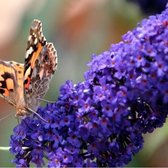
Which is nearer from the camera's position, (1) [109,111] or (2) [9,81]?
(1) [109,111]

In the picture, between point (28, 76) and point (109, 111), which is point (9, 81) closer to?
point (28, 76)

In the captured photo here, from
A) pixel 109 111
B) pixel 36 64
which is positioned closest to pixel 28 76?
pixel 36 64

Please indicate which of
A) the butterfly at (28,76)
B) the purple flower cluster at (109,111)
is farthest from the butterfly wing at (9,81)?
the purple flower cluster at (109,111)

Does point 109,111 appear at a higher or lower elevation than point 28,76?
lower

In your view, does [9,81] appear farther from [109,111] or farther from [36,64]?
[109,111]

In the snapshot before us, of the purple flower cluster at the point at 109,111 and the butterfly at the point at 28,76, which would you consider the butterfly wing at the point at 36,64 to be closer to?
the butterfly at the point at 28,76

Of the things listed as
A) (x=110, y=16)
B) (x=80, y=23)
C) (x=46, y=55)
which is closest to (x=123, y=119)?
(x=46, y=55)

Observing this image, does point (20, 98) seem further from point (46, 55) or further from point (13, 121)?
point (13, 121)
